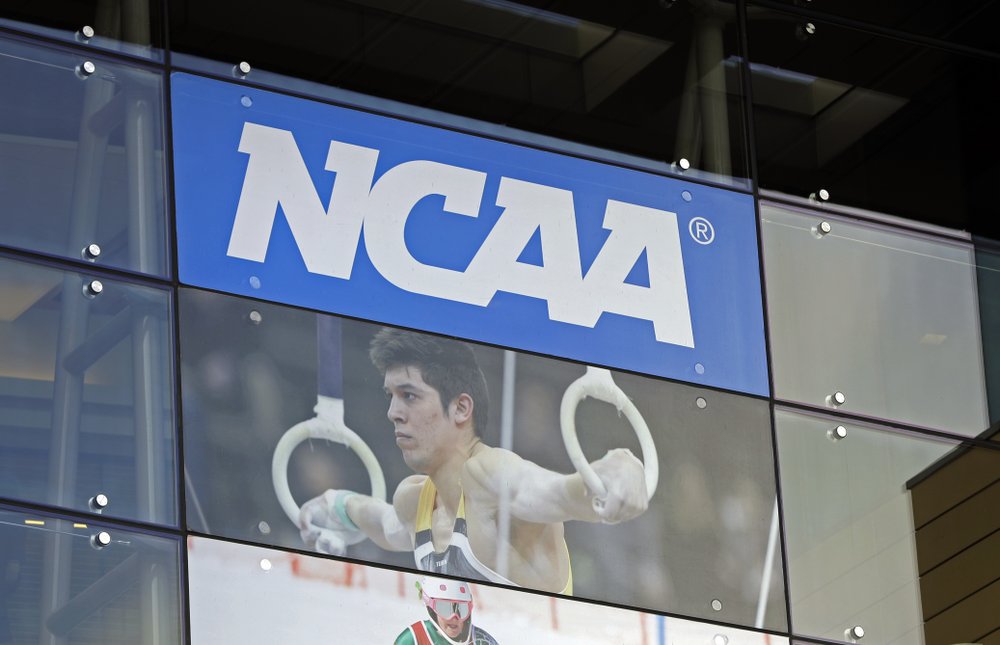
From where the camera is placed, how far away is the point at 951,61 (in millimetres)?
13461

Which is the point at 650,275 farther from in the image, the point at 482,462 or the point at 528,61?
the point at 482,462

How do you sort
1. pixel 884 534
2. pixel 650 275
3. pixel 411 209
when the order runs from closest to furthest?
pixel 411 209
pixel 650 275
pixel 884 534

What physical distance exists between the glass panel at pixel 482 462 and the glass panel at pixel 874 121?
206 centimetres

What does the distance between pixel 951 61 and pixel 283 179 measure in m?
5.41

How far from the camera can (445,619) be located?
33.4 ft

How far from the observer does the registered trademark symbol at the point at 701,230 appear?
12.0 meters

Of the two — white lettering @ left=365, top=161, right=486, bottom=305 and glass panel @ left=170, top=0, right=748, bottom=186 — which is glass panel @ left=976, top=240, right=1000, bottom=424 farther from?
white lettering @ left=365, top=161, right=486, bottom=305

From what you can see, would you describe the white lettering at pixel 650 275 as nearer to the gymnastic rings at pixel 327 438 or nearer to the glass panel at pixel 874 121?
the glass panel at pixel 874 121

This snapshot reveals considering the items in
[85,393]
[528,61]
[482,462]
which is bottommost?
[482,462]

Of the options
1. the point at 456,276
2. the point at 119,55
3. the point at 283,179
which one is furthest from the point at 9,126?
the point at 456,276

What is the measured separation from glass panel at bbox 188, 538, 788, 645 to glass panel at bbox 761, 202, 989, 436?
2234mm

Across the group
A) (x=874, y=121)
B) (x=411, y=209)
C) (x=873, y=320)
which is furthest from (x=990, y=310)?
(x=411, y=209)

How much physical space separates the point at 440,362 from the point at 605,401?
1.09 metres

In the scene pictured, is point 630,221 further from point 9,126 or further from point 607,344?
point 9,126
